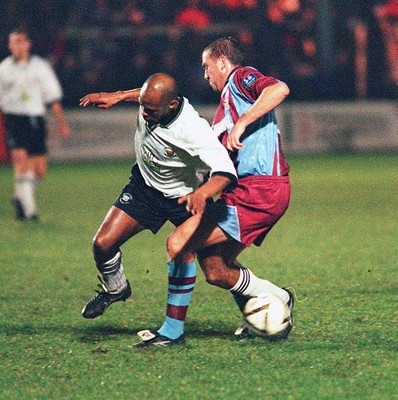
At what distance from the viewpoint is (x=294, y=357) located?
514 centimetres

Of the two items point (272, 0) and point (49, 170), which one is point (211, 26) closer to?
point (272, 0)

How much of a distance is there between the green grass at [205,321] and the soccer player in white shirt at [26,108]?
60 cm

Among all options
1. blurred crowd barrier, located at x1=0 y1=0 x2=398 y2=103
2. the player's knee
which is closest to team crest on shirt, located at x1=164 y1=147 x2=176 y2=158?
the player's knee

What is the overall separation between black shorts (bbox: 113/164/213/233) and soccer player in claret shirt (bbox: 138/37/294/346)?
0.39 meters

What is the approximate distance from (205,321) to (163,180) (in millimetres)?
961

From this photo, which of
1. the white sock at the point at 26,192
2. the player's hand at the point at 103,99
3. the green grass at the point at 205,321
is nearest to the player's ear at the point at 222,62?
the player's hand at the point at 103,99

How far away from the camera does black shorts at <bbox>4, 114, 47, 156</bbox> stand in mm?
11578

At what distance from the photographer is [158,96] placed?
5.31m

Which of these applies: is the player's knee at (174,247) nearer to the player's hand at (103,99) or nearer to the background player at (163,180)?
the background player at (163,180)

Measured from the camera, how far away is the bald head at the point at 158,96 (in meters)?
5.31

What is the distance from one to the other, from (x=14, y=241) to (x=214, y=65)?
4.82 m

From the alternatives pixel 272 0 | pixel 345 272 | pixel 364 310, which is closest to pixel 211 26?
pixel 272 0

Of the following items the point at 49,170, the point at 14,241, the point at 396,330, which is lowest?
the point at 49,170

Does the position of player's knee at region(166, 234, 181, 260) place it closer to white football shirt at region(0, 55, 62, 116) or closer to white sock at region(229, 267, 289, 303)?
white sock at region(229, 267, 289, 303)
